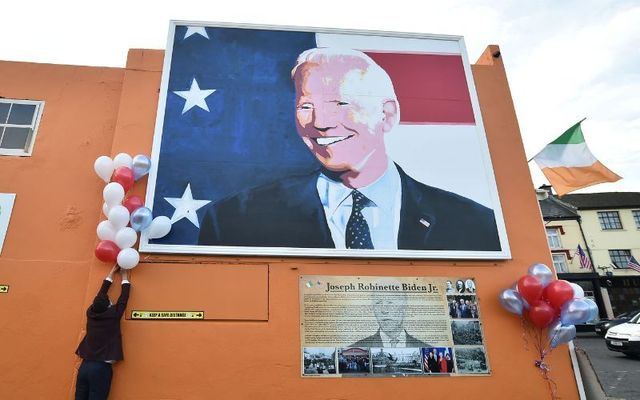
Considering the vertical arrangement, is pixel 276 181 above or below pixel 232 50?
below

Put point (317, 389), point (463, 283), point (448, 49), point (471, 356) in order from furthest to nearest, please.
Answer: point (448, 49) → point (463, 283) → point (471, 356) → point (317, 389)

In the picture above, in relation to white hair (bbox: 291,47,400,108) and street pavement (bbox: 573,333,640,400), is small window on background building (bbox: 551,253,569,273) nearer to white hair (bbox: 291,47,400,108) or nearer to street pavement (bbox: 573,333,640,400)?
street pavement (bbox: 573,333,640,400)

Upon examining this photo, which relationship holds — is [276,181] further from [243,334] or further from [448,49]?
[448,49]

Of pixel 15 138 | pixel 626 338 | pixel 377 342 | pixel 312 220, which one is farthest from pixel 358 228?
pixel 626 338

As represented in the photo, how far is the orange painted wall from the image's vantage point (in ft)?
18.1

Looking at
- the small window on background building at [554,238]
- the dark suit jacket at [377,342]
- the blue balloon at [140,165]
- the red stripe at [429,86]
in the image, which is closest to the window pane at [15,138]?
the blue balloon at [140,165]

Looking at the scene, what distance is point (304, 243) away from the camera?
20.5 feet

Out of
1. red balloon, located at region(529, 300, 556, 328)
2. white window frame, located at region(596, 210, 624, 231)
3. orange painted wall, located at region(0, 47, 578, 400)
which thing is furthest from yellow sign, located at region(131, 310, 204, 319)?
white window frame, located at region(596, 210, 624, 231)

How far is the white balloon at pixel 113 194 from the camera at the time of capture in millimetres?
5766

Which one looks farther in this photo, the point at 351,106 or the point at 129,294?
the point at 351,106

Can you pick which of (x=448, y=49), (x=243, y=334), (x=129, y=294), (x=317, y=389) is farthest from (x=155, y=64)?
(x=317, y=389)

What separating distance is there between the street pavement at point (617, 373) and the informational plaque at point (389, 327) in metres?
3.58

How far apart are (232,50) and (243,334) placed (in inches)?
197

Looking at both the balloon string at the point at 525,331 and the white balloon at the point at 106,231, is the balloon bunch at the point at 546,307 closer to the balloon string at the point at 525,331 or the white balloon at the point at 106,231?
the balloon string at the point at 525,331
